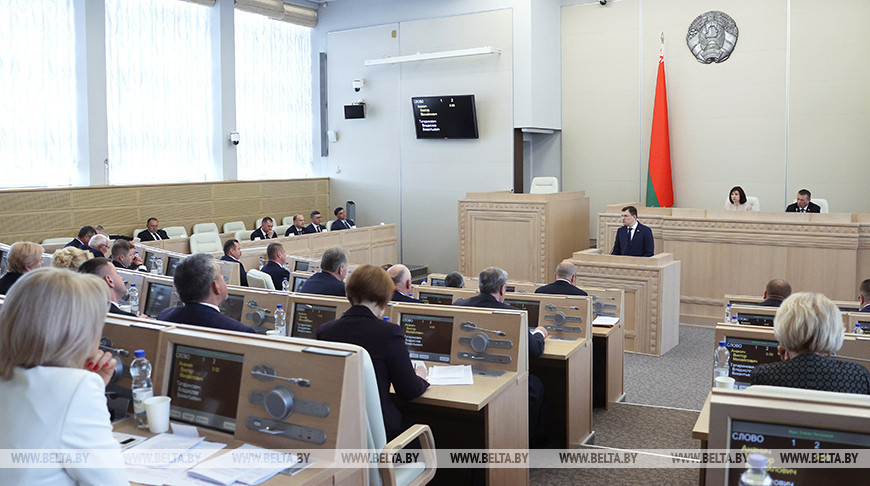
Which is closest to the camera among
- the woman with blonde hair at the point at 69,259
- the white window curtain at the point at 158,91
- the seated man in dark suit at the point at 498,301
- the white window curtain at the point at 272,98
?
the seated man in dark suit at the point at 498,301

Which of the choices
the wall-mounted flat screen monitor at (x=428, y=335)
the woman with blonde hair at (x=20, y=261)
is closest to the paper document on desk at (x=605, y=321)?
the wall-mounted flat screen monitor at (x=428, y=335)

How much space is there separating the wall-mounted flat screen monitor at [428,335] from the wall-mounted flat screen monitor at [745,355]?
1.40 metres

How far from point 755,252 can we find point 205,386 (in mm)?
7806

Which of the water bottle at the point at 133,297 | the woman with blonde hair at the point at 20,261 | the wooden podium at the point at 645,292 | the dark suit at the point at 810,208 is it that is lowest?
the wooden podium at the point at 645,292

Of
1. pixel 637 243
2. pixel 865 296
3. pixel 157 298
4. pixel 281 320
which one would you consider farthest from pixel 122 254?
pixel 865 296

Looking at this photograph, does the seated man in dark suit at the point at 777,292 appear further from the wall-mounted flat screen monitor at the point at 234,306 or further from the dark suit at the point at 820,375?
the wall-mounted flat screen monitor at the point at 234,306

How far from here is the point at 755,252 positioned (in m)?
8.95

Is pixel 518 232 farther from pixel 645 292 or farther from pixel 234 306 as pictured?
pixel 234 306

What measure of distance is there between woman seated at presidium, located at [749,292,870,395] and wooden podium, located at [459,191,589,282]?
8001 millimetres

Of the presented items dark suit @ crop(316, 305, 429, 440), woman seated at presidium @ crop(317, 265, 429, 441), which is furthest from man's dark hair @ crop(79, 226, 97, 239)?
dark suit @ crop(316, 305, 429, 440)

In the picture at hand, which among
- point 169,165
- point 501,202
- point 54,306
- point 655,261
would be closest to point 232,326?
point 54,306

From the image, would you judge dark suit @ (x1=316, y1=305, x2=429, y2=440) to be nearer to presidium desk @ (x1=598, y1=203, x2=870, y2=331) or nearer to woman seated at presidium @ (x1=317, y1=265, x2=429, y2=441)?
woman seated at presidium @ (x1=317, y1=265, x2=429, y2=441)

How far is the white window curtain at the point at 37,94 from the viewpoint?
10.4 m

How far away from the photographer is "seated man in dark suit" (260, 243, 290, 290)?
A: 7.08 metres
